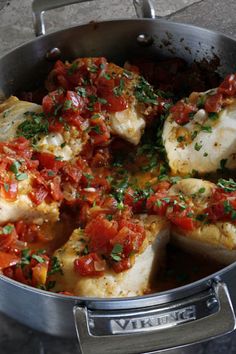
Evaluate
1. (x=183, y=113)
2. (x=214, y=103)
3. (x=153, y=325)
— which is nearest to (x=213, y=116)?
(x=214, y=103)

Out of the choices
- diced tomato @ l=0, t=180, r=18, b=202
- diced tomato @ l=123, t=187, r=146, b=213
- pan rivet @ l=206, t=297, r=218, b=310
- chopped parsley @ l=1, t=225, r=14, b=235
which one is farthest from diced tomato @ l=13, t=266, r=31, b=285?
pan rivet @ l=206, t=297, r=218, b=310

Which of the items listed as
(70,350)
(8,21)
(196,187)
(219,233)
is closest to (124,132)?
(196,187)

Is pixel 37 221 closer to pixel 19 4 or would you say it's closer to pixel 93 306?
pixel 93 306

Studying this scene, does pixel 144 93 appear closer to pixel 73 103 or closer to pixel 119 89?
pixel 119 89

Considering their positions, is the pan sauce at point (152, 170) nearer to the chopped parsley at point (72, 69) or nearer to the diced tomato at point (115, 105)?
the diced tomato at point (115, 105)

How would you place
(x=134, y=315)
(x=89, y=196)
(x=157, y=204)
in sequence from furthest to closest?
(x=89, y=196)
(x=157, y=204)
(x=134, y=315)

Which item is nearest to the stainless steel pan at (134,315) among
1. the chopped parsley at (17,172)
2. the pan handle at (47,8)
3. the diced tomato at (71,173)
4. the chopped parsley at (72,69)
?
the chopped parsley at (17,172)
